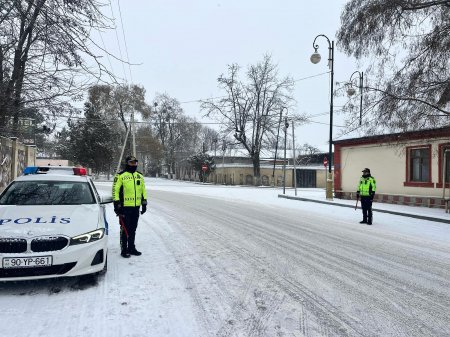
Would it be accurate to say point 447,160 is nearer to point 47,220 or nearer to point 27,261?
point 47,220

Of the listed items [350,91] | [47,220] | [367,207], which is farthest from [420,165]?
[47,220]

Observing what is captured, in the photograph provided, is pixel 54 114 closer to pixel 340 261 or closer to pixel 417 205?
pixel 340 261

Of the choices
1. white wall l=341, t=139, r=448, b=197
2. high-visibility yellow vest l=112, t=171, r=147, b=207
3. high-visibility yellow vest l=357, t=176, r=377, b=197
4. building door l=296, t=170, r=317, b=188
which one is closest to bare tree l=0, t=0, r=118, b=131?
high-visibility yellow vest l=112, t=171, r=147, b=207

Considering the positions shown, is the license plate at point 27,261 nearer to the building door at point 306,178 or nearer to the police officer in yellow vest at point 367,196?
the police officer in yellow vest at point 367,196

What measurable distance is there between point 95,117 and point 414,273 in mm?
57020

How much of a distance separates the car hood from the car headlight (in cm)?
5

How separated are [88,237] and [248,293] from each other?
7.19 feet

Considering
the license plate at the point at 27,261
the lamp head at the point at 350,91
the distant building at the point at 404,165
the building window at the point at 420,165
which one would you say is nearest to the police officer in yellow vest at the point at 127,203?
the license plate at the point at 27,261

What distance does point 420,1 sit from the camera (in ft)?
44.5

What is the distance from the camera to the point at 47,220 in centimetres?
521

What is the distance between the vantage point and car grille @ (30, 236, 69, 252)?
483cm

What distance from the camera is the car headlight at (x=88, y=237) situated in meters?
5.04

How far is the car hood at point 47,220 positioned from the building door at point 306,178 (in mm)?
52564

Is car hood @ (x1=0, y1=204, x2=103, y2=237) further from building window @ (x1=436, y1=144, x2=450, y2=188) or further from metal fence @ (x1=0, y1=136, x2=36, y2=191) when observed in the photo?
building window @ (x1=436, y1=144, x2=450, y2=188)
